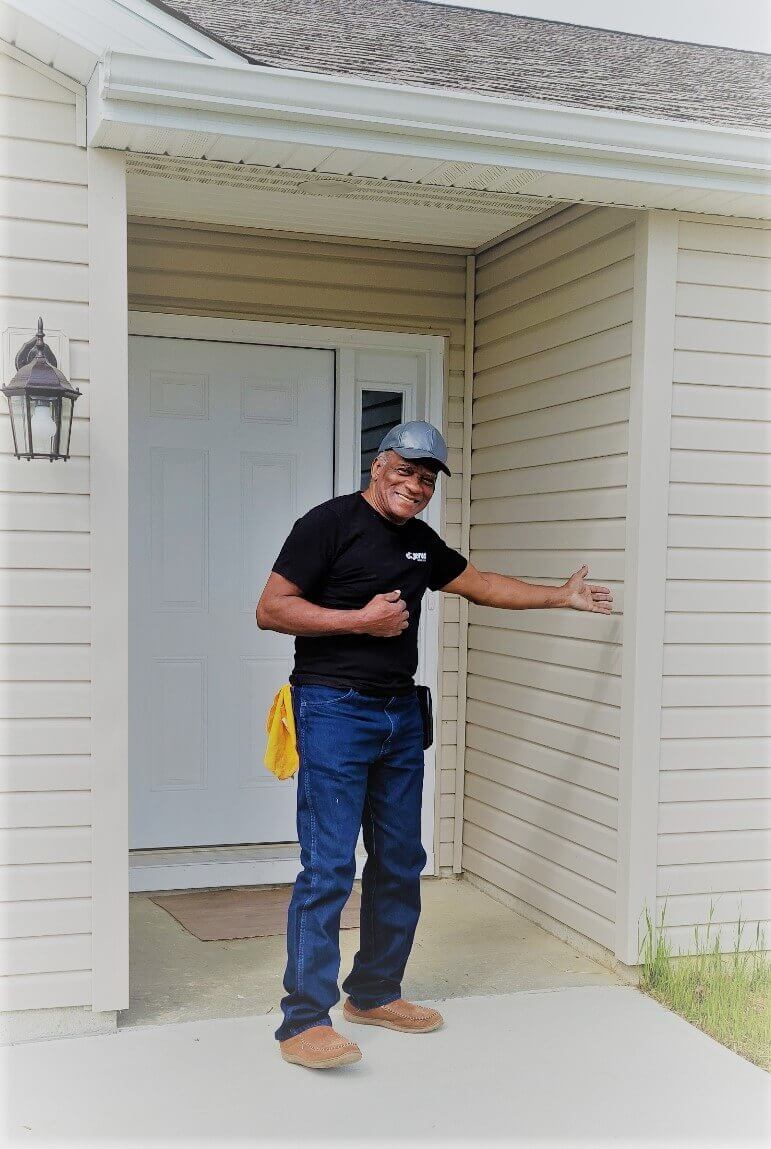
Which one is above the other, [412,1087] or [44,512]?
[44,512]

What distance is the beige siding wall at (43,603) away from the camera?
10.6 ft

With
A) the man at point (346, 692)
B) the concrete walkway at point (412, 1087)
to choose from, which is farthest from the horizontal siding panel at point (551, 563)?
the concrete walkway at point (412, 1087)

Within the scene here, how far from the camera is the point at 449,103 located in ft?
10.7

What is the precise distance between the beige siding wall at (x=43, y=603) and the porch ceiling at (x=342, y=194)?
1.22 ft

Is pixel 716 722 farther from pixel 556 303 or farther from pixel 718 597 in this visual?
pixel 556 303

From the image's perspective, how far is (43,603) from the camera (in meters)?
3.26

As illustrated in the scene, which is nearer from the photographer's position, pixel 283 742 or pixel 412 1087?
pixel 412 1087

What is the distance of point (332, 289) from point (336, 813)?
8.04ft

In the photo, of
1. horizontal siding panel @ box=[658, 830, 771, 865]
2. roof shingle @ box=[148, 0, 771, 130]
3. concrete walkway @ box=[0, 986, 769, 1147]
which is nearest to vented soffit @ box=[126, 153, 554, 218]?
roof shingle @ box=[148, 0, 771, 130]

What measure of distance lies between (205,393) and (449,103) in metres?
1.83

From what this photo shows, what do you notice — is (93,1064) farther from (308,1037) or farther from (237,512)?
(237,512)

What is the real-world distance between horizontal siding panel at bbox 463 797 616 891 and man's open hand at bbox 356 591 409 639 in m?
1.34

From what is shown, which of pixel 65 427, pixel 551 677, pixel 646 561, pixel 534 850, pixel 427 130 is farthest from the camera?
pixel 534 850

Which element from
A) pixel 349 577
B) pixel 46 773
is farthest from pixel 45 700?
pixel 349 577
